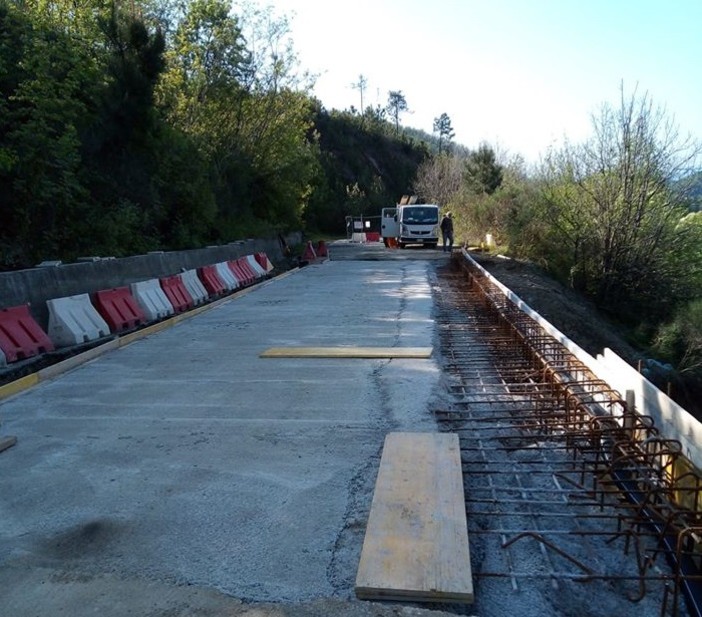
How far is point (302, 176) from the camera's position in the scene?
36219mm

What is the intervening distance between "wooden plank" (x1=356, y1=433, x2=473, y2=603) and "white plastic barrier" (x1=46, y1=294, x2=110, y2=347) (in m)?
7.13

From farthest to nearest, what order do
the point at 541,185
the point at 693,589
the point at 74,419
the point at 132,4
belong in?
the point at 541,185 < the point at 132,4 < the point at 74,419 < the point at 693,589

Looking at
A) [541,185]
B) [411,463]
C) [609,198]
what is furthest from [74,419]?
[541,185]

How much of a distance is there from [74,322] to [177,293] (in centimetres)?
436

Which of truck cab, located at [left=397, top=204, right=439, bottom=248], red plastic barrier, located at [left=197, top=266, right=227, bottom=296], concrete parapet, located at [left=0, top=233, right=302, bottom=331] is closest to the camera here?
concrete parapet, located at [left=0, top=233, right=302, bottom=331]

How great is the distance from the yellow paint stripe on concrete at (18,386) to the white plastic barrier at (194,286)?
312 inches

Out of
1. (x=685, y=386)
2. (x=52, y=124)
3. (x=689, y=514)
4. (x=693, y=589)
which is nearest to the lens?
(x=693, y=589)

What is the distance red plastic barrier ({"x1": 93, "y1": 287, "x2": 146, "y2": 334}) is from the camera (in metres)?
12.4

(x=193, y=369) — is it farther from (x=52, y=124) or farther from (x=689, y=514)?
(x=52, y=124)

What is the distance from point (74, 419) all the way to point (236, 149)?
25671 millimetres

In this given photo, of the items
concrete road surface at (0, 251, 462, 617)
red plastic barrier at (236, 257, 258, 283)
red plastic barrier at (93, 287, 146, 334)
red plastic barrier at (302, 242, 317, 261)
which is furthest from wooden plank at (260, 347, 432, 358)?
red plastic barrier at (302, 242, 317, 261)

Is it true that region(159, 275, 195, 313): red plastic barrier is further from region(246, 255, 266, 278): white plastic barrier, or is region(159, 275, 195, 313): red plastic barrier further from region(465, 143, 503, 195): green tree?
region(465, 143, 503, 195): green tree

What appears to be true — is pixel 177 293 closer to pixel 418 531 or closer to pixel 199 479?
pixel 199 479

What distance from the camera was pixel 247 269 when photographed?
22922mm
